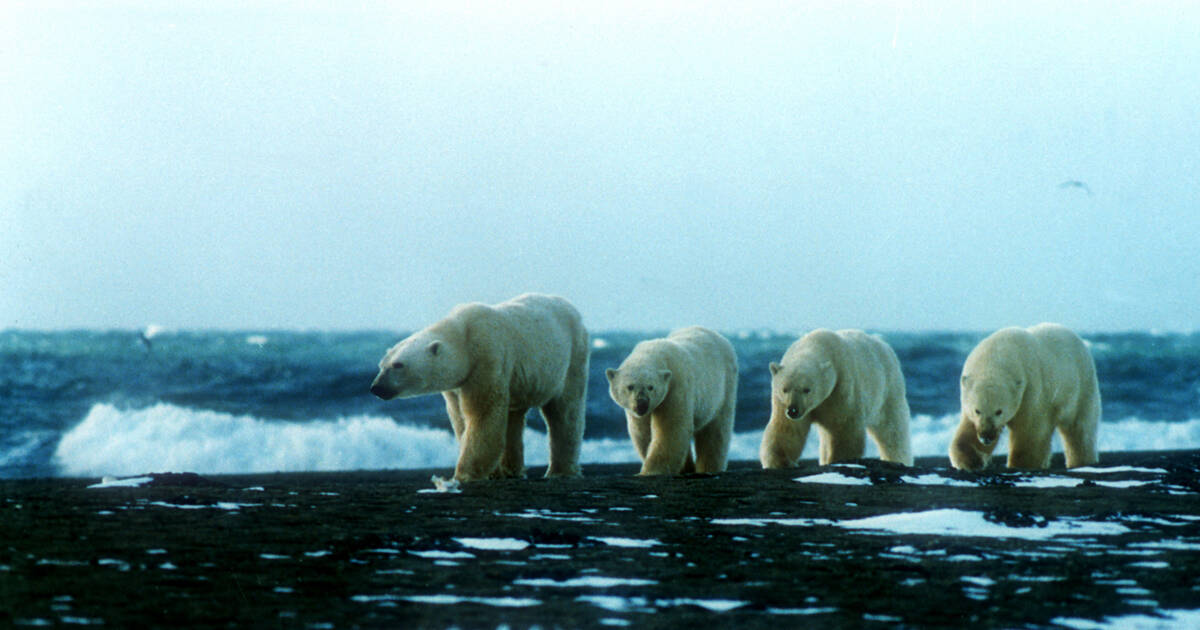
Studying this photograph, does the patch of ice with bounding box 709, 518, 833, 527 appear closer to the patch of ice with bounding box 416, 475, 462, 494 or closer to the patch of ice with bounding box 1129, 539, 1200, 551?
the patch of ice with bounding box 1129, 539, 1200, 551

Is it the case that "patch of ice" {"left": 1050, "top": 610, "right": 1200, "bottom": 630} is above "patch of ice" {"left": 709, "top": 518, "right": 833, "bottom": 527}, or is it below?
Answer: above

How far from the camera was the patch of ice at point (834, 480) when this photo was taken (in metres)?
7.44

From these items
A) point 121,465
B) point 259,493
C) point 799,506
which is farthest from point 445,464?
point 799,506

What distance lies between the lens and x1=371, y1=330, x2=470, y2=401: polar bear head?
797cm

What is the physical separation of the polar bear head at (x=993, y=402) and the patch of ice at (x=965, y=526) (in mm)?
3302

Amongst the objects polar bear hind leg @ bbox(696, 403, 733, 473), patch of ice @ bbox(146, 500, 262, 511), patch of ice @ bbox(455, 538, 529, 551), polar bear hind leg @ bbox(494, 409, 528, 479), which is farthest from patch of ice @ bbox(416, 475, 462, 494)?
polar bear hind leg @ bbox(696, 403, 733, 473)

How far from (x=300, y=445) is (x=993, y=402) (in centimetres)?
1158

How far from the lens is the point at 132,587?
386cm

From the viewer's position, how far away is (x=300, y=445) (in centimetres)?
1820

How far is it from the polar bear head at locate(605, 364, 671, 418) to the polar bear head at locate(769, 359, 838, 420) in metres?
0.93

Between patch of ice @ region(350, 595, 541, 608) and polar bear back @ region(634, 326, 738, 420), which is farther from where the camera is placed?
polar bear back @ region(634, 326, 738, 420)

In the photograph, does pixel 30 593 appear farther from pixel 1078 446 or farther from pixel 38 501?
pixel 1078 446

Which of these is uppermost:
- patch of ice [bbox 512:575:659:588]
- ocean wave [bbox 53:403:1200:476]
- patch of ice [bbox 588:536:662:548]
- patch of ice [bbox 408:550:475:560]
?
patch of ice [bbox 512:575:659:588]

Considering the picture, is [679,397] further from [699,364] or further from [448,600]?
[448,600]
